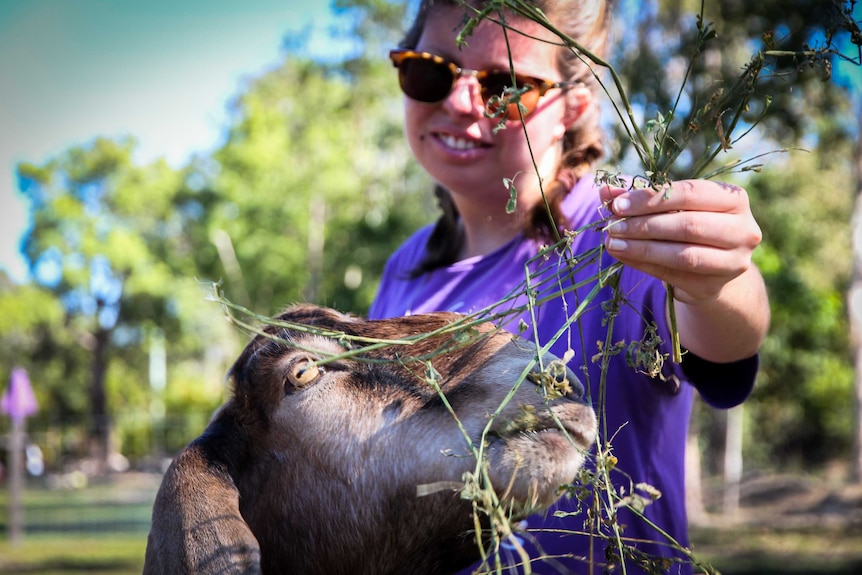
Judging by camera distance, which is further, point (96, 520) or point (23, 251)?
point (23, 251)

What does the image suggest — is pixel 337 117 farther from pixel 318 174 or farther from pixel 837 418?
pixel 837 418

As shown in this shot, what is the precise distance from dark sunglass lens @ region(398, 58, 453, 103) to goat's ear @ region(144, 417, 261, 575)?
140cm

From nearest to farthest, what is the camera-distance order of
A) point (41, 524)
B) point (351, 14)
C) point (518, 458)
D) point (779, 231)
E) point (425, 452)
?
point (518, 458) → point (425, 452) → point (41, 524) → point (779, 231) → point (351, 14)

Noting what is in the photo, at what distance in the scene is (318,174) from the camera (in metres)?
38.5

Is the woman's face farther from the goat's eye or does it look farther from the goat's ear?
the goat's ear

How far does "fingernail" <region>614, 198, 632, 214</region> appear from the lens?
2.02 m

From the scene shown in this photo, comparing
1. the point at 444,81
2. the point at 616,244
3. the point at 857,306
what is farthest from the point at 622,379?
the point at 857,306

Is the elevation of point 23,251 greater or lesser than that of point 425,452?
lesser

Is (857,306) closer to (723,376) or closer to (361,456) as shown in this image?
(723,376)

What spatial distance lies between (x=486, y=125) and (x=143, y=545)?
16338mm

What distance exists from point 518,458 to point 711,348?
63 cm

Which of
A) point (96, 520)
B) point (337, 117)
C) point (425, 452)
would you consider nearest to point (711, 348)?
point (425, 452)

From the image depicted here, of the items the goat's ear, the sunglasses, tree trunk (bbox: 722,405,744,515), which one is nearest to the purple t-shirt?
the sunglasses

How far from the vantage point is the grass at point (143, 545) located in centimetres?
1266
